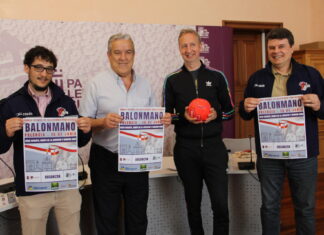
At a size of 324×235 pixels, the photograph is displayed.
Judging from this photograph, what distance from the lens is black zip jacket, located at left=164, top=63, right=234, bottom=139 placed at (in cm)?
219

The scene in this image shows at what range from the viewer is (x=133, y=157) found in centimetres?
196

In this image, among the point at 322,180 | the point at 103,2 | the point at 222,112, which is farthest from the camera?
the point at 322,180

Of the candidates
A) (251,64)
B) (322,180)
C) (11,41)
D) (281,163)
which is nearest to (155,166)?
(281,163)

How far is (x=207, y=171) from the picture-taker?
218cm

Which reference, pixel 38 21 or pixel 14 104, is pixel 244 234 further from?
pixel 38 21

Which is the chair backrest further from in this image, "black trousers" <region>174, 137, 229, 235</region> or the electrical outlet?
the electrical outlet

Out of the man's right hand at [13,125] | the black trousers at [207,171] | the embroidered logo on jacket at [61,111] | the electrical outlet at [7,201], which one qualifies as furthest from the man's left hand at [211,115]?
the electrical outlet at [7,201]

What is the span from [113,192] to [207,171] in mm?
612

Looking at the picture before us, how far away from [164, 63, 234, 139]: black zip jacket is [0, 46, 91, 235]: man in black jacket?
638 millimetres

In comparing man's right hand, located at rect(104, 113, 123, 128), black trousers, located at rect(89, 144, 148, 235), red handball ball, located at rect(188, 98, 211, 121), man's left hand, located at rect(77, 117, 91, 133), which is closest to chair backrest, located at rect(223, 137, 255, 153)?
red handball ball, located at rect(188, 98, 211, 121)

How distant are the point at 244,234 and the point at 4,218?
1.83 meters

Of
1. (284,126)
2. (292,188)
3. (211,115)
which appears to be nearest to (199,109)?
(211,115)

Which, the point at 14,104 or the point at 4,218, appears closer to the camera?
the point at 14,104

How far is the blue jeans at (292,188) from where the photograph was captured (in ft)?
6.70
